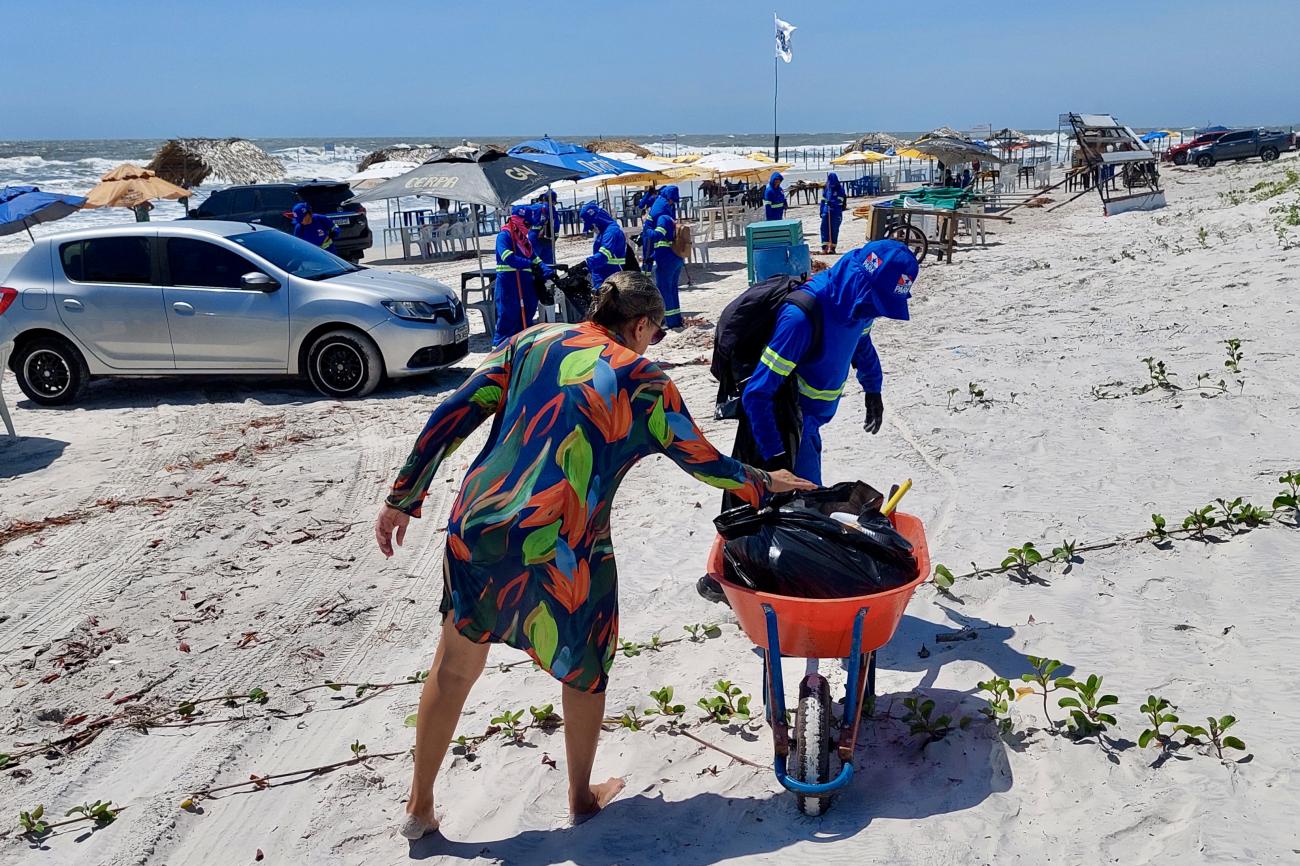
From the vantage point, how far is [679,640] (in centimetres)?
438

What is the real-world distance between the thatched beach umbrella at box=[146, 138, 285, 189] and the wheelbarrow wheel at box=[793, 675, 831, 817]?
109 feet

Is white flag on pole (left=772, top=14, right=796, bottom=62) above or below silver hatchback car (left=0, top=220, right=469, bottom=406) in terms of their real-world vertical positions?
above

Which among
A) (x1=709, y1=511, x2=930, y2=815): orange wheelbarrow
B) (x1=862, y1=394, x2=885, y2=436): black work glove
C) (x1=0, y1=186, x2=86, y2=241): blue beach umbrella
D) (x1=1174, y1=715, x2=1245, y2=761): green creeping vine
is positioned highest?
(x1=0, y1=186, x2=86, y2=241): blue beach umbrella

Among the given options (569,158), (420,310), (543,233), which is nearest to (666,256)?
(543,233)

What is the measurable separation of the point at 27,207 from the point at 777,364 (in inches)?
693

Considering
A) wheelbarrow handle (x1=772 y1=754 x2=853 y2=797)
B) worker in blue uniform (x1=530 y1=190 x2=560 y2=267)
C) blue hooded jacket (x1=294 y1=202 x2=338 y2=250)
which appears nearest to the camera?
wheelbarrow handle (x1=772 y1=754 x2=853 y2=797)

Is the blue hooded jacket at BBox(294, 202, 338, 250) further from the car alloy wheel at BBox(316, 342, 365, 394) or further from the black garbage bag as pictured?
the black garbage bag

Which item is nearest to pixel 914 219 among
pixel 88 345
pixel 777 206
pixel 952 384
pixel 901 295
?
pixel 777 206

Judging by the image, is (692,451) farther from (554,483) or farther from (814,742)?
(814,742)

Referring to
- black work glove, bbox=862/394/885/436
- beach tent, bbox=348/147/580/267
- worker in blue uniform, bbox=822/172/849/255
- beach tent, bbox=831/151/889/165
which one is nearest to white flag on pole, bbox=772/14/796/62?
beach tent, bbox=831/151/889/165

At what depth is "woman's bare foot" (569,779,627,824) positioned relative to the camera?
122 inches

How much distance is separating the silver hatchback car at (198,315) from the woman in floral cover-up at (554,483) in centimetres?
684

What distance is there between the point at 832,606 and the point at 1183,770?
1.12m

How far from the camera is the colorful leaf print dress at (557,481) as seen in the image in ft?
8.83
